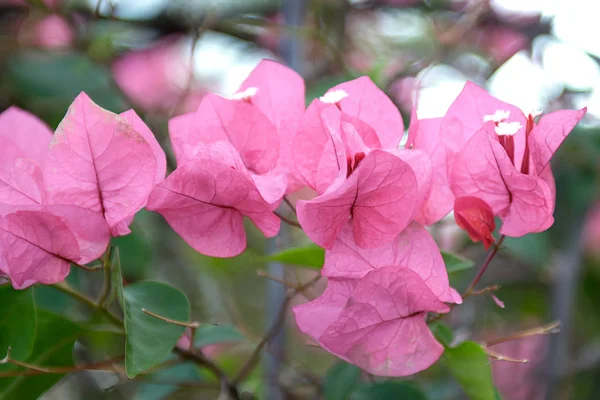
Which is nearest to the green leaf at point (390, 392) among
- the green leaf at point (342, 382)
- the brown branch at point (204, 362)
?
the green leaf at point (342, 382)

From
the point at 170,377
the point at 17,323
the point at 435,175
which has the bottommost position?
the point at 170,377

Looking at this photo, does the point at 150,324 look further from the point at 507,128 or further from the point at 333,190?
the point at 507,128

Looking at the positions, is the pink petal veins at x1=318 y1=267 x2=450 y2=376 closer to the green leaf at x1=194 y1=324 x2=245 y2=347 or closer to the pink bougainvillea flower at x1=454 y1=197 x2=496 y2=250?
the pink bougainvillea flower at x1=454 y1=197 x2=496 y2=250

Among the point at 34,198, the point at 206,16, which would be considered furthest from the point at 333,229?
the point at 206,16

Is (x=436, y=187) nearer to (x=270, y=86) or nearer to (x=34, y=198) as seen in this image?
(x=270, y=86)

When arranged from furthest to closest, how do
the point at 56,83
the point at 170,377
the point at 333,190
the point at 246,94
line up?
the point at 56,83
the point at 170,377
the point at 246,94
the point at 333,190

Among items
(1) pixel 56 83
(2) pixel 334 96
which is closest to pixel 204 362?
(2) pixel 334 96
